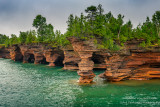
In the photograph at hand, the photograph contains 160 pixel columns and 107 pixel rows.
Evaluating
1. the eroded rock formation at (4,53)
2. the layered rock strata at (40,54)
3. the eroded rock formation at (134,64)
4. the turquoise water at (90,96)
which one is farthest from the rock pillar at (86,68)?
the eroded rock formation at (4,53)

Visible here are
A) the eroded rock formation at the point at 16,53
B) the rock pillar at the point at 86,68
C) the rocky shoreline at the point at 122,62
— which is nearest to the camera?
the rock pillar at the point at 86,68

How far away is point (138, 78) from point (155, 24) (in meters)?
18.7

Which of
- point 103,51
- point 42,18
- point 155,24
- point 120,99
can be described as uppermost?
point 42,18

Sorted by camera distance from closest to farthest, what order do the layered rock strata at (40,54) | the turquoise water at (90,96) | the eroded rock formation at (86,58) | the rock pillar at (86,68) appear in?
the turquoise water at (90,96), the rock pillar at (86,68), the eroded rock formation at (86,58), the layered rock strata at (40,54)

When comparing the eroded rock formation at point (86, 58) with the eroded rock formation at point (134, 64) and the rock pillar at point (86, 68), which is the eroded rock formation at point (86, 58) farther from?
the eroded rock formation at point (134, 64)

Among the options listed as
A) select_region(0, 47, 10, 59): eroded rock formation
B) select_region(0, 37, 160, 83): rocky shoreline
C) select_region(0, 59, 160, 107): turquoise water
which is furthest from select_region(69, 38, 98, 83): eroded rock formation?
select_region(0, 47, 10, 59): eroded rock formation

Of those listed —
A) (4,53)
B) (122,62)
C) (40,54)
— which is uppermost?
Answer: (4,53)

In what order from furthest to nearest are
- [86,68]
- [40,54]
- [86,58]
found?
[40,54], [86,58], [86,68]

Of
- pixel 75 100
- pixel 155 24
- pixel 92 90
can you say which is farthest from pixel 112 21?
pixel 75 100

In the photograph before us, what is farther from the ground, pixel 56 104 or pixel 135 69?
pixel 135 69

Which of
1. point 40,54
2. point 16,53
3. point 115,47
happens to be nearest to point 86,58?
point 115,47

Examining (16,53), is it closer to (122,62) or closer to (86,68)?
(86,68)

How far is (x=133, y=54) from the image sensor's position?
34188mm

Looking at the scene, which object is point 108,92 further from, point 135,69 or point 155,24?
point 155,24
